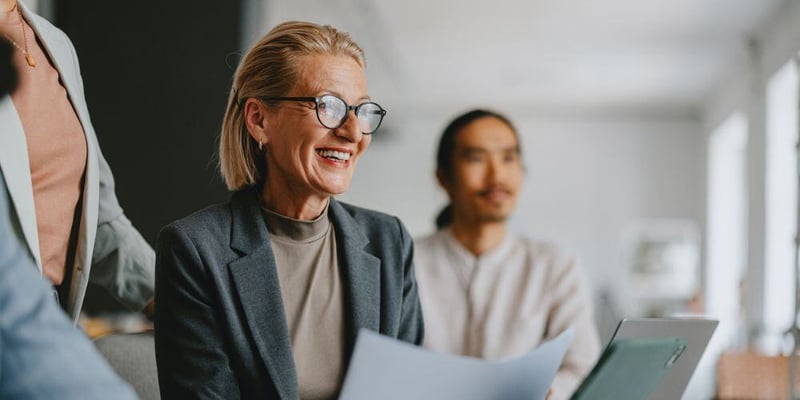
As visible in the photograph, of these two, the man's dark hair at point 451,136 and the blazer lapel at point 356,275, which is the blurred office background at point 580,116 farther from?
the man's dark hair at point 451,136

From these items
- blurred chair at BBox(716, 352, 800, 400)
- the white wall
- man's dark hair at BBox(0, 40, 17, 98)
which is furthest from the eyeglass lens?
the white wall

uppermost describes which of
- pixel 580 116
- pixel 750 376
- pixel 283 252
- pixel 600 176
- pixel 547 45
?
pixel 547 45

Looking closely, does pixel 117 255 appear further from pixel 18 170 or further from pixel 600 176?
pixel 600 176

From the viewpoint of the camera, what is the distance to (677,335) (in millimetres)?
1312

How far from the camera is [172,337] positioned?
1.33 metres

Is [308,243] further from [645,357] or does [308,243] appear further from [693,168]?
[693,168]

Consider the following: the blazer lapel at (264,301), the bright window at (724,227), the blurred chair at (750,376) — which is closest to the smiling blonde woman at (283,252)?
the blazer lapel at (264,301)

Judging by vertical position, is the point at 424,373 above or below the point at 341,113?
below

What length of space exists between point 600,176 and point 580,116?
92cm

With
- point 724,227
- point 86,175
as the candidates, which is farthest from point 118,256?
point 724,227

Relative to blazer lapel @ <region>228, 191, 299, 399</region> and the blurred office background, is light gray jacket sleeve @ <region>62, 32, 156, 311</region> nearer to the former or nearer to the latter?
blazer lapel @ <region>228, 191, 299, 399</region>

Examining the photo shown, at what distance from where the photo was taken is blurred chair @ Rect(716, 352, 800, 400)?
14.3ft

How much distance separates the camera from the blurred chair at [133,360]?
1550mm

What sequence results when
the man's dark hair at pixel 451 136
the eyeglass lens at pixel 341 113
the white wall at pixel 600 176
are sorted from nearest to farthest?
1. the eyeglass lens at pixel 341 113
2. the man's dark hair at pixel 451 136
3. the white wall at pixel 600 176
